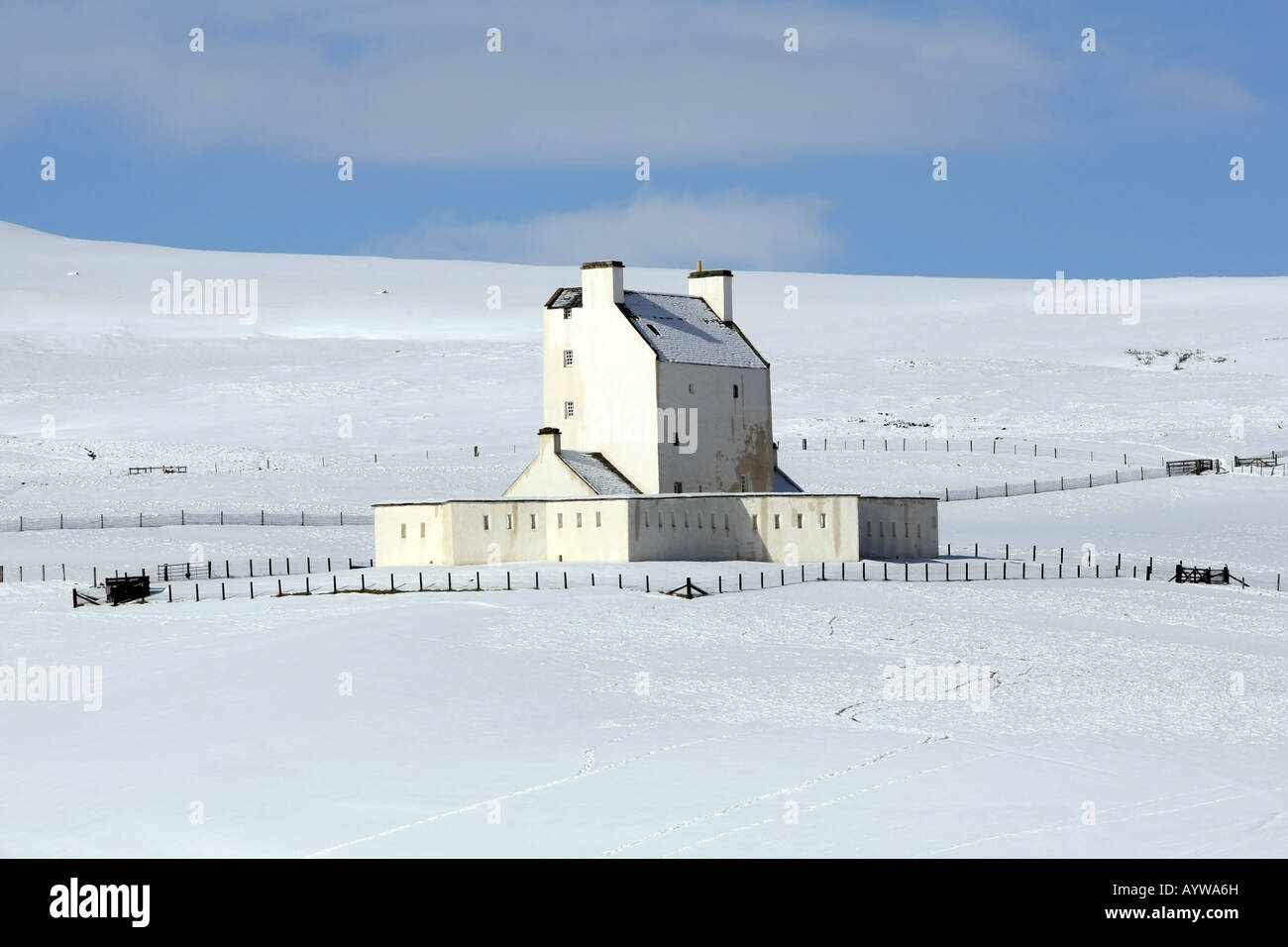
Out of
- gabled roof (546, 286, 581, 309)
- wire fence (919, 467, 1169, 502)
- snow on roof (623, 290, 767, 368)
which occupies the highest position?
gabled roof (546, 286, 581, 309)

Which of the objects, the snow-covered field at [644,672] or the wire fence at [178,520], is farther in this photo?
the wire fence at [178,520]

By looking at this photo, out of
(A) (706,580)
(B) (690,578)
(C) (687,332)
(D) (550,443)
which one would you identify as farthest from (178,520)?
(A) (706,580)

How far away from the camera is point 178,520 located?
233 feet

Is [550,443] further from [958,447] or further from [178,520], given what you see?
[958,447]

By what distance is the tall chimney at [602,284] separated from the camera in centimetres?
6044

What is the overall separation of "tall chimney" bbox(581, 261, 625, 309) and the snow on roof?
1.61 ft

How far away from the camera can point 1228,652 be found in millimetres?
45406

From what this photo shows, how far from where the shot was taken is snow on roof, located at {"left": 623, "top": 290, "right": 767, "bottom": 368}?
6044cm

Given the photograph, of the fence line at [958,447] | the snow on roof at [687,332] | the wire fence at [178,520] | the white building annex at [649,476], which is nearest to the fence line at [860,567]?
the white building annex at [649,476]

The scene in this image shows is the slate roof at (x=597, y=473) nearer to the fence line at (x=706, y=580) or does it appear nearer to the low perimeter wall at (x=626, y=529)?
the low perimeter wall at (x=626, y=529)

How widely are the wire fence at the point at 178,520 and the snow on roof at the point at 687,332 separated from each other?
15.8m

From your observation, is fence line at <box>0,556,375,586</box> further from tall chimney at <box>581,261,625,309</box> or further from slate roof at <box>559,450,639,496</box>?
tall chimney at <box>581,261,625,309</box>

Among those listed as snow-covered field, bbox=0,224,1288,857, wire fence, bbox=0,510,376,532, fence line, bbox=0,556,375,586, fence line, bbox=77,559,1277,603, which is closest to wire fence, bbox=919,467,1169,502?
snow-covered field, bbox=0,224,1288,857

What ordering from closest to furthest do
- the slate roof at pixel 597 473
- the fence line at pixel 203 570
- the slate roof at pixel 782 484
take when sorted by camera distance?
the slate roof at pixel 597 473
the fence line at pixel 203 570
the slate roof at pixel 782 484
